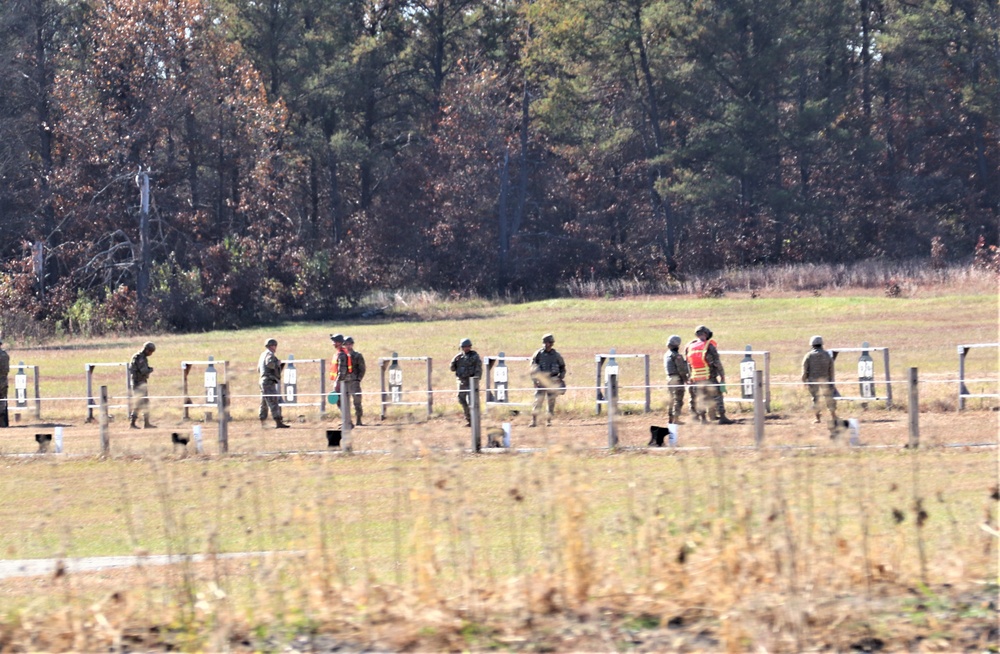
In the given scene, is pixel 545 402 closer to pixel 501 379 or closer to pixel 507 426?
pixel 501 379

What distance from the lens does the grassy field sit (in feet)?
21.9

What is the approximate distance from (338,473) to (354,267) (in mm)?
46770

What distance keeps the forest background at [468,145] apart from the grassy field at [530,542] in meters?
39.0

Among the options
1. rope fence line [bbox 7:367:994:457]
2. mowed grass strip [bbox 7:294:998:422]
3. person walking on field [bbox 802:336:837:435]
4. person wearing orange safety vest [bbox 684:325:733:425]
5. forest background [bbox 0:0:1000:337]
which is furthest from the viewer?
forest background [bbox 0:0:1000:337]

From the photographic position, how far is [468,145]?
67062 mm

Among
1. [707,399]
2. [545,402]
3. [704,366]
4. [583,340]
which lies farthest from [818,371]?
[583,340]

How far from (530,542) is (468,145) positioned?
185 ft

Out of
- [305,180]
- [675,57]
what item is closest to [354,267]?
[305,180]

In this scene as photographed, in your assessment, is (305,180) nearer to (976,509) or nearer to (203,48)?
(203,48)

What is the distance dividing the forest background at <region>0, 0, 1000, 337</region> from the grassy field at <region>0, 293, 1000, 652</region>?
3899 cm

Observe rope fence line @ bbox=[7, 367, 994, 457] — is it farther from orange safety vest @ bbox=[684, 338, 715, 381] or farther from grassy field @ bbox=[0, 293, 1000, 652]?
orange safety vest @ bbox=[684, 338, 715, 381]

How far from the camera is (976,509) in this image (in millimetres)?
11078

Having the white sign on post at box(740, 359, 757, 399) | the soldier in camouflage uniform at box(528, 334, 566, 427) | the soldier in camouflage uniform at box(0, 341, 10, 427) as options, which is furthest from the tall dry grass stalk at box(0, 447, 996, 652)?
the soldier in camouflage uniform at box(0, 341, 10, 427)

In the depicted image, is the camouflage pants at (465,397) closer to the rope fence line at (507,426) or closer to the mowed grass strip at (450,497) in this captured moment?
the rope fence line at (507,426)
